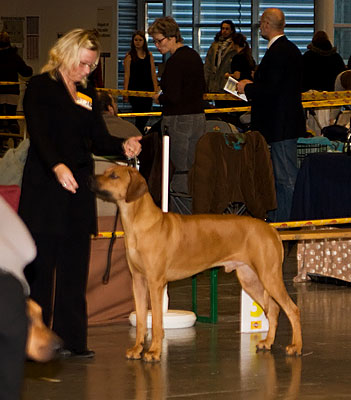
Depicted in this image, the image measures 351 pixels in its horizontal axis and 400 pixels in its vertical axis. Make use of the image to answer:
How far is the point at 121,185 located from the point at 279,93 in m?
2.84

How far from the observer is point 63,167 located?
486 cm

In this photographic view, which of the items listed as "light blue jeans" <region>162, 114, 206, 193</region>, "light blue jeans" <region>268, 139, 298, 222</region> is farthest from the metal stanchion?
"light blue jeans" <region>268, 139, 298, 222</region>

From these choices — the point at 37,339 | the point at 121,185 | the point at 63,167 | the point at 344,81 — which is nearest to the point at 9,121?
the point at 344,81

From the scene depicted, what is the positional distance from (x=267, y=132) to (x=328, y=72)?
4.45 metres

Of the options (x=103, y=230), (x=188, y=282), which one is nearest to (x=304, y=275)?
(x=188, y=282)

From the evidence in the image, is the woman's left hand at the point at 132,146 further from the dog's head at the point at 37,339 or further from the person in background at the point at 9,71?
the person in background at the point at 9,71

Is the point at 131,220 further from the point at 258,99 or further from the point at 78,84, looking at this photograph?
the point at 258,99

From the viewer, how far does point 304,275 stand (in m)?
8.48

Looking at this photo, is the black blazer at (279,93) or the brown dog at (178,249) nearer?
the brown dog at (178,249)

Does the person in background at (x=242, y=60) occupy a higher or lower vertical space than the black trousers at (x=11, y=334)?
higher

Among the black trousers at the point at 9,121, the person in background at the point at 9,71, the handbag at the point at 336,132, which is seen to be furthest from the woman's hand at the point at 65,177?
the black trousers at the point at 9,121

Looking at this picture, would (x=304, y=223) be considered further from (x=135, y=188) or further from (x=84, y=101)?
(x=84, y=101)

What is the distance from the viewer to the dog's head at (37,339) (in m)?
2.28

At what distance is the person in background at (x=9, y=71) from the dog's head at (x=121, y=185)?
9548 mm
